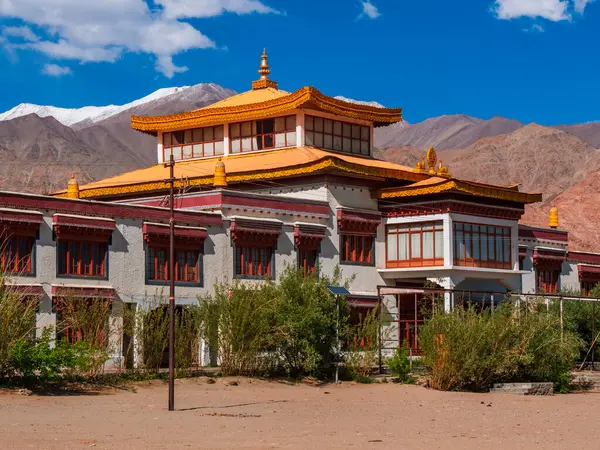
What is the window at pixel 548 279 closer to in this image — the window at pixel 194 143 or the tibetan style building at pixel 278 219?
the tibetan style building at pixel 278 219

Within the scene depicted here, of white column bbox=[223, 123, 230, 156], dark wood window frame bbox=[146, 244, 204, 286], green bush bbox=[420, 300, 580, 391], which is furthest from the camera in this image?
white column bbox=[223, 123, 230, 156]

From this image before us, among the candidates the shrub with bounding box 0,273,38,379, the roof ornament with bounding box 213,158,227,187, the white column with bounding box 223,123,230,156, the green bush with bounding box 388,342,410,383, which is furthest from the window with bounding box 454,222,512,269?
the shrub with bounding box 0,273,38,379

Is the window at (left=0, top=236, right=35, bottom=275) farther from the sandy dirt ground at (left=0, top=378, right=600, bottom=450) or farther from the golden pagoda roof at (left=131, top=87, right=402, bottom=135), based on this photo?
the golden pagoda roof at (left=131, top=87, right=402, bottom=135)

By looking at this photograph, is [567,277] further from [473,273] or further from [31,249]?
[31,249]

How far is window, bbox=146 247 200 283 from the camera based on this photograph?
129 ft

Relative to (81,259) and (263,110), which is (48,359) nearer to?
(81,259)

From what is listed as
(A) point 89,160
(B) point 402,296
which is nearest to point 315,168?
(B) point 402,296

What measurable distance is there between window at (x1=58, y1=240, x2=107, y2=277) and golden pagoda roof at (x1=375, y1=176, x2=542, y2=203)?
44.2 ft

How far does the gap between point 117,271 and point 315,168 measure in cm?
1020

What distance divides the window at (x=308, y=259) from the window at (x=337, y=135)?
677 cm

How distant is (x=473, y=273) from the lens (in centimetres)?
4681

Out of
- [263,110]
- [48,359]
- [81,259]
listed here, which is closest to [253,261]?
[81,259]

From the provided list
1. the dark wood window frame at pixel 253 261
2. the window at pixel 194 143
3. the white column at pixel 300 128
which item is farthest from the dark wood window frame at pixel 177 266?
A: the window at pixel 194 143

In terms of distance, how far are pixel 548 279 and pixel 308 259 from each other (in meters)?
15.7
